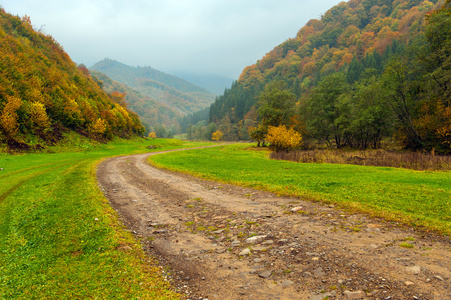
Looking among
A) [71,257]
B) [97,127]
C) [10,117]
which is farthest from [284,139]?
[10,117]

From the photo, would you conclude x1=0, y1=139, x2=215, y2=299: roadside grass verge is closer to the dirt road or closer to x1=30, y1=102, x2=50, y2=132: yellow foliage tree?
the dirt road

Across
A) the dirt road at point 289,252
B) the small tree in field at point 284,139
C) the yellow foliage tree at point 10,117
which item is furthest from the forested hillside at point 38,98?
the small tree in field at point 284,139

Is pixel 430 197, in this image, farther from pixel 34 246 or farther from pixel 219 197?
pixel 34 246

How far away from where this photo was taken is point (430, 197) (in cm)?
1033

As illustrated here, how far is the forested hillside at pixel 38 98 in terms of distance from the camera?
138ft

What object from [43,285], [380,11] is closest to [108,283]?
[43,285]

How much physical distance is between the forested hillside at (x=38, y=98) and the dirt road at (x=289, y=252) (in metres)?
48.7

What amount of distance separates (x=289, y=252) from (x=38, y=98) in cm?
6664

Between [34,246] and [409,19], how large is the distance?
203 metres

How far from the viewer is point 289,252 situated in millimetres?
5766

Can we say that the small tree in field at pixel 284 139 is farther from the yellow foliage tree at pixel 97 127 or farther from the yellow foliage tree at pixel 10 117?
the yellow foliage tree at pixel 10 117

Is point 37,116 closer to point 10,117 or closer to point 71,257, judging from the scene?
point 10,117

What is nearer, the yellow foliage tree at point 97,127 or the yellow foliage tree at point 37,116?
the yellow foliage tree at point 37,116

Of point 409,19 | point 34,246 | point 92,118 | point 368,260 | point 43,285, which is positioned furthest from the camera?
point 409,19
